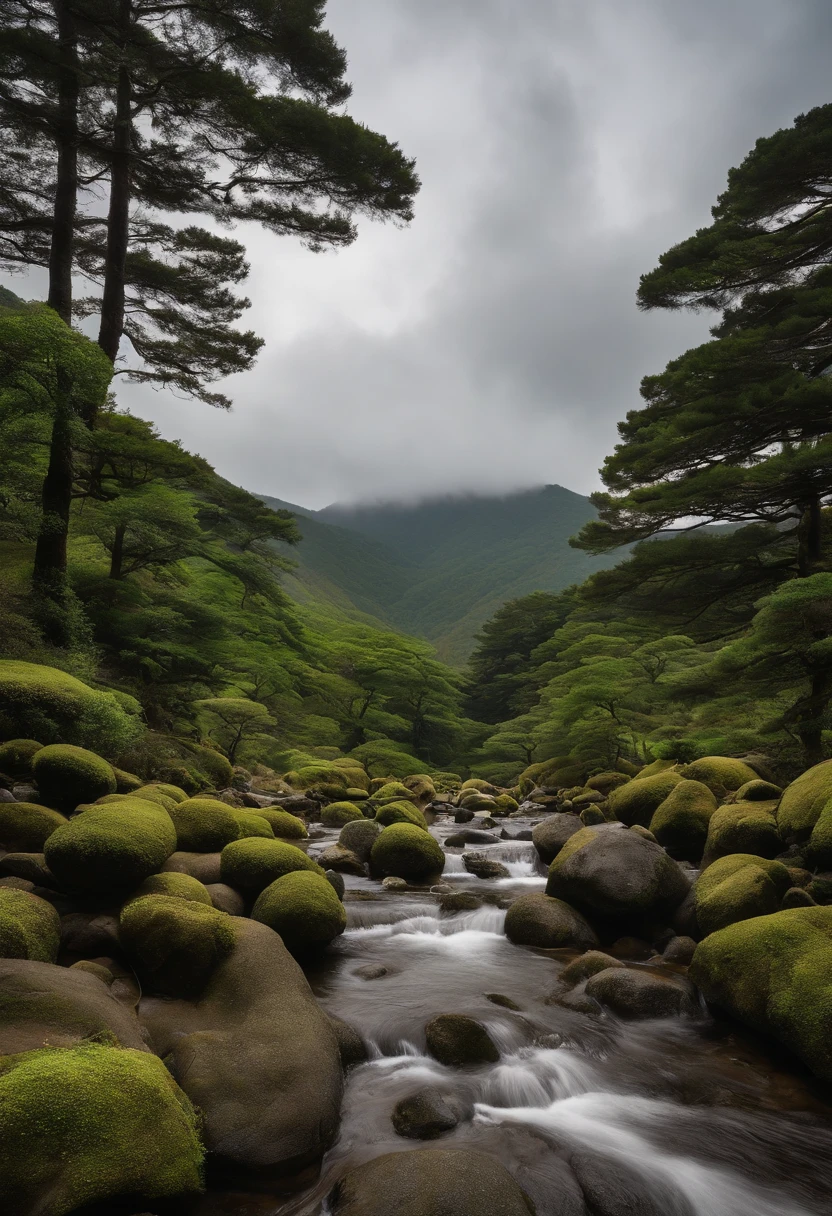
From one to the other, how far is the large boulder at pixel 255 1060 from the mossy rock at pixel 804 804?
6.71 metres

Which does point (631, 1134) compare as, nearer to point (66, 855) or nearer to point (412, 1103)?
point (412, 1103)

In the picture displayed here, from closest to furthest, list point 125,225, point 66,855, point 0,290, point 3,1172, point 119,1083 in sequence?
point 3,1172 → point 119,1083 → point 66,855 → point 125,225 → point 0,290

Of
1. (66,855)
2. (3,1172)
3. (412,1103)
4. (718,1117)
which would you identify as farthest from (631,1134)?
(66,855)

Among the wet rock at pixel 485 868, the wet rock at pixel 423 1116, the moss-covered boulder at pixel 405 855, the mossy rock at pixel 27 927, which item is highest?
the mossy rock at pixel 27 927

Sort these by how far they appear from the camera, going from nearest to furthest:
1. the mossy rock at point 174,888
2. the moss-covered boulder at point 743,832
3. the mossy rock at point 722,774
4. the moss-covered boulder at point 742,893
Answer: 1. the mossy rock at point 174,888
2. the moss-covered boulder at point 742,893
3. the moss-covered boulder at point 743,832
4. the mossy rock at point 722,774

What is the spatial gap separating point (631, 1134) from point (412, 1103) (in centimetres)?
181

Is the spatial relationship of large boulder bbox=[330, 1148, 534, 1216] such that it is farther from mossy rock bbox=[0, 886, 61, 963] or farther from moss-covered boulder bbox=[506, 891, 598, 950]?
moss-covered boulder bbox=[506, 891, 598, 950]

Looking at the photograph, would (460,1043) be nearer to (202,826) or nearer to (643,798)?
(202,826)

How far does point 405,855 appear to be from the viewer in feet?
39.2

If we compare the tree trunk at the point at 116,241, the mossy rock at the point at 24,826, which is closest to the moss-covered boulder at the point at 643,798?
the mossy rock at the point at 24,826

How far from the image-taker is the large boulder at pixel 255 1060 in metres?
3.92

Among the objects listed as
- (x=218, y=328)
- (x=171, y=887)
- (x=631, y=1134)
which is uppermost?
(x=218, y=328)

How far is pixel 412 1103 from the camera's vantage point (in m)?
4.80

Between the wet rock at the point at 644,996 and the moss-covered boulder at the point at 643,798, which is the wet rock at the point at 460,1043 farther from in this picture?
the moss-covered boulder at the point at 643,798
